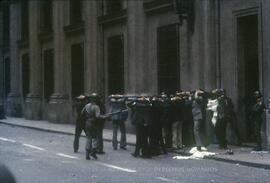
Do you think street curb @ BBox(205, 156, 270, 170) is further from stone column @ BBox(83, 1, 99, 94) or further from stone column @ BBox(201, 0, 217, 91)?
stone column @ BBox(83, 1, 99, 94)

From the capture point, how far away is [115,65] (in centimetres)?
2931

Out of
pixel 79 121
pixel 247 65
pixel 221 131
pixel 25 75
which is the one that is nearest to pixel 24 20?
pixel 25 75

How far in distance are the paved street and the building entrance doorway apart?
13.4ft

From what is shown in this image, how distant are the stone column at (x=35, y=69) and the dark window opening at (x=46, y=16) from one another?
397 millimetres

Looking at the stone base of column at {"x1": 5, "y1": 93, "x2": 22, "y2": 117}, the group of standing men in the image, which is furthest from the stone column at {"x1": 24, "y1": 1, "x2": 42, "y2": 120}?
the group of standing men

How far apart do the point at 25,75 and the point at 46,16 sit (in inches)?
201

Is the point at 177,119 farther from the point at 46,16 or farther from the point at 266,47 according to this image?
the point at 46,16

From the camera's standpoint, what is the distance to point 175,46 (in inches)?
973

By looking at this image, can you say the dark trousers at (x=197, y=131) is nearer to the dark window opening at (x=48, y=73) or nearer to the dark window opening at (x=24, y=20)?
the dark window opening at (x=48, y=73)

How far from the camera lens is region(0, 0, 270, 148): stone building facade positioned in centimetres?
2083

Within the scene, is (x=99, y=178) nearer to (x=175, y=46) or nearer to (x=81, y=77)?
(x=175, y=46)

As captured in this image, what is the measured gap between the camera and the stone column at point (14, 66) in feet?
142

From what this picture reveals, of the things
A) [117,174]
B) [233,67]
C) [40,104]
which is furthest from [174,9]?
[40,104]

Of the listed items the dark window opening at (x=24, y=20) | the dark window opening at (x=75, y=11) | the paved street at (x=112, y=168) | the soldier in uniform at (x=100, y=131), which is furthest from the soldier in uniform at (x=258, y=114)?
the dark window opening at (x=24, y=20)
